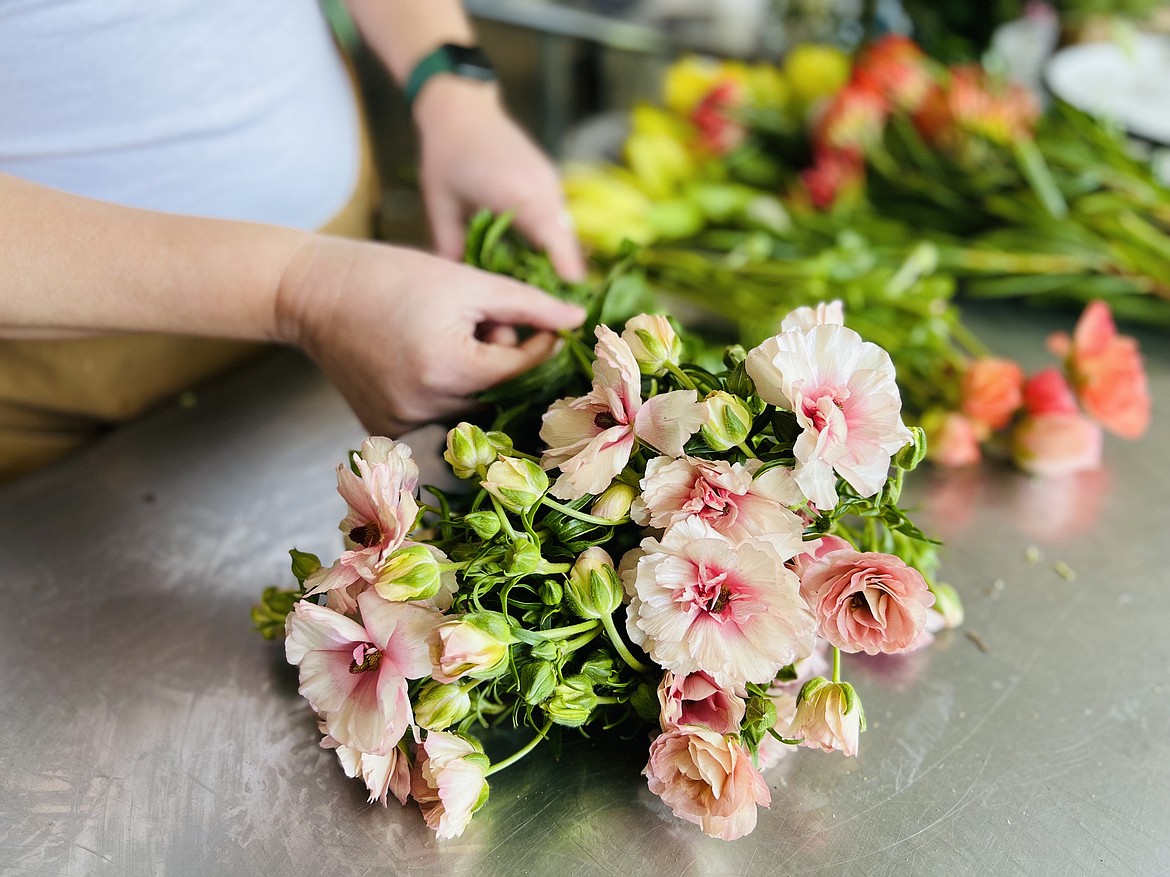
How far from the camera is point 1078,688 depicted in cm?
62

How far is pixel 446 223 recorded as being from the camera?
907 mm

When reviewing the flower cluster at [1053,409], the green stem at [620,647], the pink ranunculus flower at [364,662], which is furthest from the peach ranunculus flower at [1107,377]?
the pink ranunculus flower at [364,662]

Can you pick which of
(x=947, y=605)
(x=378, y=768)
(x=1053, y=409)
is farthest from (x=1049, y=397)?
(x=378, y=768)

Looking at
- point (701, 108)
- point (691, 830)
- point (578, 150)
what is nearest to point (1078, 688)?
point (691, 830)

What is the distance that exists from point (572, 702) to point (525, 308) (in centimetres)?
26

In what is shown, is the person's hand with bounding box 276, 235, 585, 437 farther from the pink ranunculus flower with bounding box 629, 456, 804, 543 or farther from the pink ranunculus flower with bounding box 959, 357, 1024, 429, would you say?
the pink ranunculus flower with bounding box 959, 357, 1024, 429

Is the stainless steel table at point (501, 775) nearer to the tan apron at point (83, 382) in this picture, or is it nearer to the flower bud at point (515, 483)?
the tan apron at point (83, 382)

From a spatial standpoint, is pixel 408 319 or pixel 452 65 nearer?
pixel 408 319

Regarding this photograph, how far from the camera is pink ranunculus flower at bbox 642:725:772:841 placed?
441mm

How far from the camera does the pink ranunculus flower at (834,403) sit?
1.41 ft

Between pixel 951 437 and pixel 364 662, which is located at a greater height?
pixel 364 662

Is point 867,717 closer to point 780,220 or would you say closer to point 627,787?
point 627,787

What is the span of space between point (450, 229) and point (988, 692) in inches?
24.1

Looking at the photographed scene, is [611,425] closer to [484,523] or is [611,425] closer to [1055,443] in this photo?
[484,523]
